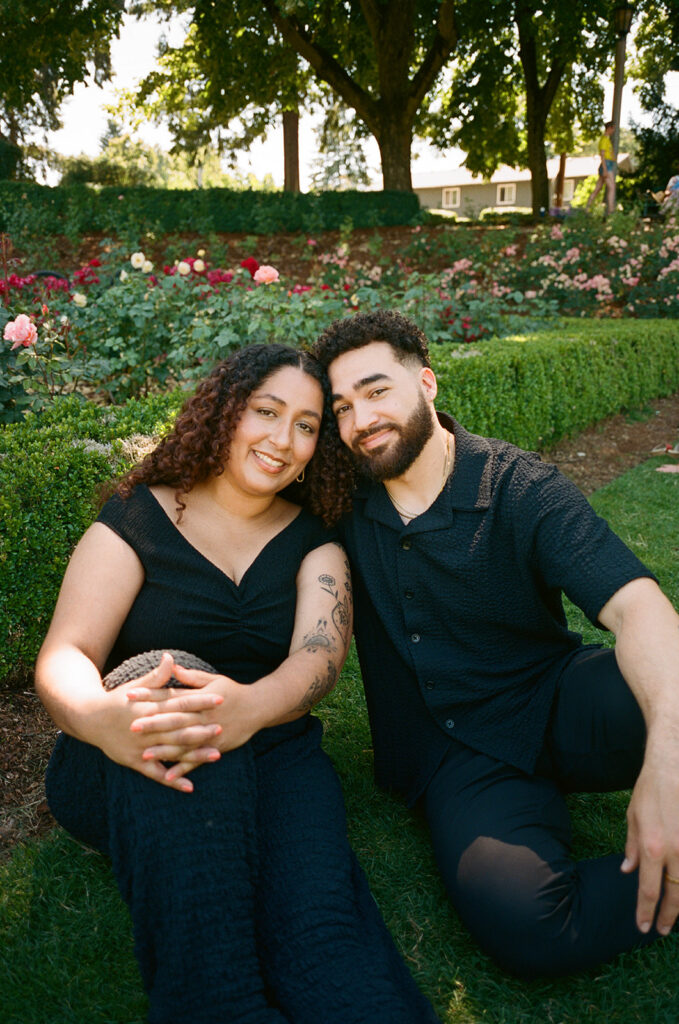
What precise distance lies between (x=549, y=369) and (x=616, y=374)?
5.93 feet

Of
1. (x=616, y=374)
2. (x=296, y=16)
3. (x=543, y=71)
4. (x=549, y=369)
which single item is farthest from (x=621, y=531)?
(x=543, y=71)

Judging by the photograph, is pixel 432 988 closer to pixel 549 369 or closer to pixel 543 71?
pixel 549 369

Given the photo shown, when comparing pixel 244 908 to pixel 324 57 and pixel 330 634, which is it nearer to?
pixel 330 634

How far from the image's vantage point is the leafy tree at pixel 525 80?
1814cm

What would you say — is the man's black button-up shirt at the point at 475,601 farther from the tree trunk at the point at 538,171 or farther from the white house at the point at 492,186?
the white house at the point at 492,186

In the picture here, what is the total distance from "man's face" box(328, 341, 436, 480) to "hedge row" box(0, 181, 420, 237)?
14.9 m

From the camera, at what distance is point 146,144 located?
6294 cm

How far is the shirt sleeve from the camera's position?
206 cm

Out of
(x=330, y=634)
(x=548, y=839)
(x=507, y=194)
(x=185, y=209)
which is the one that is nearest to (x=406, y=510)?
(x=330, y=634)

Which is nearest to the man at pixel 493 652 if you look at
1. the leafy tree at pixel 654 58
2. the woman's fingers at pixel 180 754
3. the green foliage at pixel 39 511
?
the woman's fingers at pixel 180 754

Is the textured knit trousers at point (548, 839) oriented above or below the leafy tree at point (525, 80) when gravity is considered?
below

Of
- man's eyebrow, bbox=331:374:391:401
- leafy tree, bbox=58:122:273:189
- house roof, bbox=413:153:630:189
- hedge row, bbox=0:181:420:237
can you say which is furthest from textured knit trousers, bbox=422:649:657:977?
house roof, bbox=413:153:630:189

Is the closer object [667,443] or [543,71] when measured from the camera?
[667,443]

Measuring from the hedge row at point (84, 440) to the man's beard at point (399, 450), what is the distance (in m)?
1.32
